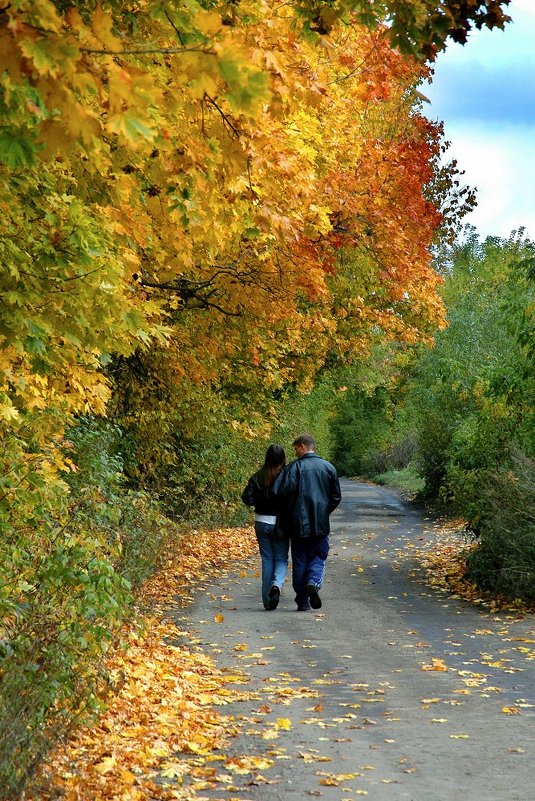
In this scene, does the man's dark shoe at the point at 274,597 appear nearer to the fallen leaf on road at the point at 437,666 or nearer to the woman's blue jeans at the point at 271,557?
the woman's blue jeans at the point at 271,557

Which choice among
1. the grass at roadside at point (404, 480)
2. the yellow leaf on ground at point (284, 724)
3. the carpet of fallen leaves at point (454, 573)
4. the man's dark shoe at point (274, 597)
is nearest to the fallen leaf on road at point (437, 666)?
the yellow leaf on ground at point (284, 724)

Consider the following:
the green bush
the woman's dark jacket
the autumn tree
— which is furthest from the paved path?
the autumn tree

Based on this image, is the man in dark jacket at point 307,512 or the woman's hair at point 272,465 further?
the woman's hair at point 272,465

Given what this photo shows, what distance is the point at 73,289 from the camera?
6.64 meters

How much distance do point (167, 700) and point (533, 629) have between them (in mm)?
4987

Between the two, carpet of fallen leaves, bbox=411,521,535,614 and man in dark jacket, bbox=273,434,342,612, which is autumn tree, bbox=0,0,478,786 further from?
carpet of fallen leaves, bbox=411,521,535,614

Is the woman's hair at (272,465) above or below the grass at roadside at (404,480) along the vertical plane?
above

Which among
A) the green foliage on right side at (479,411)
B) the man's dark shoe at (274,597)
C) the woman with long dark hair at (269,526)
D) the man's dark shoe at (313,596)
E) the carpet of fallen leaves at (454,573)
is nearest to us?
the man's dark shoe at (313,596)

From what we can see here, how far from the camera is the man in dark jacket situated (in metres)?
11.7

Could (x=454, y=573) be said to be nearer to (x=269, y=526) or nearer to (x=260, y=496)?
(x=269, y=526)

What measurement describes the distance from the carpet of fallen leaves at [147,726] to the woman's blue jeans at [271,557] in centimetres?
162

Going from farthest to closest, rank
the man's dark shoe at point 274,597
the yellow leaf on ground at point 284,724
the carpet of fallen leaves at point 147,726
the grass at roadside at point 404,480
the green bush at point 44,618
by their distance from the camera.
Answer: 1. the grass at roadside at point 404,480
2. the man's dark shoe at point 274,597
3. the yellow leaf on ground at point 284,724
4. the carpet of fallen leaves at point 147,726
5. the green bush at point 44,618

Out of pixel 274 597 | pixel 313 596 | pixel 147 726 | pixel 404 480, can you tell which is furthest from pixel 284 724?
pixel 404 480

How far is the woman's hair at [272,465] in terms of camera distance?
39.5 feet
